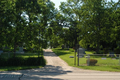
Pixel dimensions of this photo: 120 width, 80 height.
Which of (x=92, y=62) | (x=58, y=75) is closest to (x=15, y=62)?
(x=58, y=75)

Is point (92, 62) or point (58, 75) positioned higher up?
point (92, 62)

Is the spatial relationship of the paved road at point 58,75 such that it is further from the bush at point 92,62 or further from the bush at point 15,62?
the bush at point 92,62

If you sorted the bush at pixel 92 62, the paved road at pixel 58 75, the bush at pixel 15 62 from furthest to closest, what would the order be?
the bush at pixel 92 62, the bush at pixel 15 62, the paved road at pixel 58 75

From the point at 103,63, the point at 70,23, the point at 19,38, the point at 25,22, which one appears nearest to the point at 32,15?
the point at 25,22

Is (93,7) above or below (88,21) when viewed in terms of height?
above

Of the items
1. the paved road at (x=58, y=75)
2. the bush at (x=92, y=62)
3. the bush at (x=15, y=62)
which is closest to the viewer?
the paved road at (x=58, y=75)

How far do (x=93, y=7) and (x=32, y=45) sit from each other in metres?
19.3

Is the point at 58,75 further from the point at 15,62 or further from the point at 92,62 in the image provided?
the point at 15,62

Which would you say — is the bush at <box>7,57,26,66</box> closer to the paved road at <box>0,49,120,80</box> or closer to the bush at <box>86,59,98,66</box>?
the paved road at <box>0,49,120,80</box>

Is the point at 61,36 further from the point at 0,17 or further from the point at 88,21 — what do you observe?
the point at 0,17

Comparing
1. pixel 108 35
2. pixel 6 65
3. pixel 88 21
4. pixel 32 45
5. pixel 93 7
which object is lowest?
pixel 6 65

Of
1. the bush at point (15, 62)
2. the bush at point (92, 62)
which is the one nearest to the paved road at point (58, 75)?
the bush at point (15, 62)

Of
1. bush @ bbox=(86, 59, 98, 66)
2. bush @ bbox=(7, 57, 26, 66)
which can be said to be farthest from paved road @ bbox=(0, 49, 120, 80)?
bush @ bbox=(86, 59, 98, 66)

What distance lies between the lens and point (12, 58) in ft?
55.2
